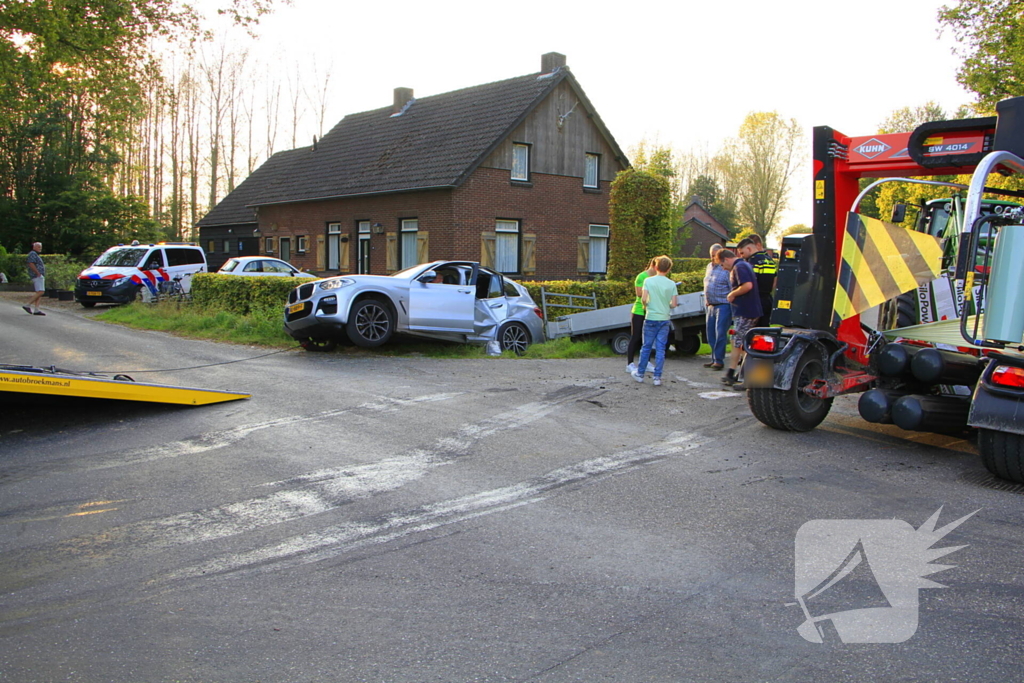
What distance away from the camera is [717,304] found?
36.2ft

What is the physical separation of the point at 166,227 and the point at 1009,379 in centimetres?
5535

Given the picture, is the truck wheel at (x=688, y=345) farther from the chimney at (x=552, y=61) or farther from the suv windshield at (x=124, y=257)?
the suv windshield at (x=124, y=257)

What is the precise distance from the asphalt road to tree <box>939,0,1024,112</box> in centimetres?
2212

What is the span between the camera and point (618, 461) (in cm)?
645

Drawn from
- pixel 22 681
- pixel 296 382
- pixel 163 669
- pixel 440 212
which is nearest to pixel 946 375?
pixel 163 669

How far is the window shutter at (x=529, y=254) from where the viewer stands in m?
27.1

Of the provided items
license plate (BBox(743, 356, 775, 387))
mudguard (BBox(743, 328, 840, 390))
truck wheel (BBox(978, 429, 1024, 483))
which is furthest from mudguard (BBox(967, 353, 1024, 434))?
license plate (BBox(743, 356, 775, 387))

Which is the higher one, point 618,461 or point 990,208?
point 990,208

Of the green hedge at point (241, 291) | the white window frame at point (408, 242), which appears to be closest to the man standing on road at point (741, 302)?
the green hedge at point (241, 291)

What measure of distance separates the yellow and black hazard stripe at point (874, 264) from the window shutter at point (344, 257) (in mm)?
24365

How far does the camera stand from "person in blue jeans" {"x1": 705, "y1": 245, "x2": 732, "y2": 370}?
10.8 metres

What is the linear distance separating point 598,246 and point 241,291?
15.4 m

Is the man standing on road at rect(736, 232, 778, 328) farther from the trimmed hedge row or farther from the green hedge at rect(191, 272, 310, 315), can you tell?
the green hedge at rect(191, 272, 310, 315)

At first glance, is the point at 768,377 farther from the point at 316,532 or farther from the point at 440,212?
the point at 440,212
